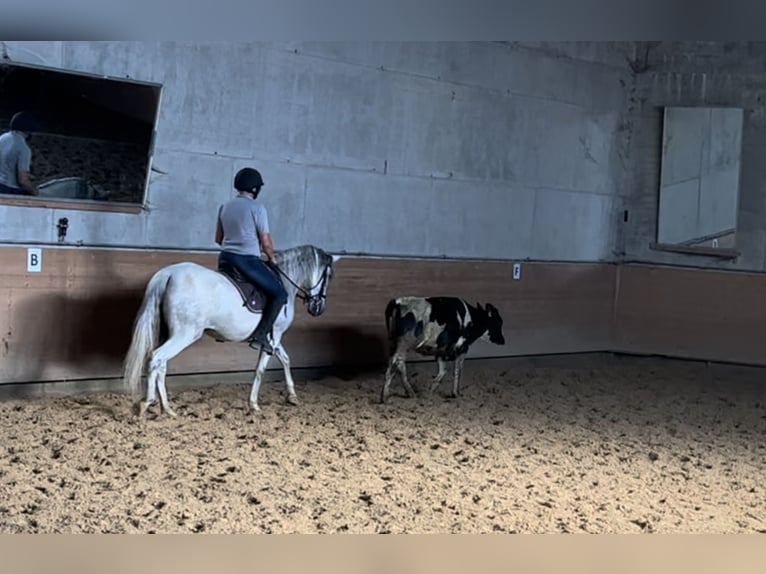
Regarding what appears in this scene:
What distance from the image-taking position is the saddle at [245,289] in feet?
17.7

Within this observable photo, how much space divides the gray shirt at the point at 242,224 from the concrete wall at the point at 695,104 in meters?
4.63

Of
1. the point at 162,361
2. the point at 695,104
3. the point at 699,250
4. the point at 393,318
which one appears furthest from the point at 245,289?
the point at 695,104

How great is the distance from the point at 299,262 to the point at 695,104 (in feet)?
15.5

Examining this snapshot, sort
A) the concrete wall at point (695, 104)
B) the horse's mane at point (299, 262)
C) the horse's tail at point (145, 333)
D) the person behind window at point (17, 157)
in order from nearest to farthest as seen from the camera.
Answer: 1. the horse's tail at point (145, 333)
2. the person behind window at point (17, 157)
3. the horse's mane at point (299, 262)
4. the concrete wall at point (695, 104)

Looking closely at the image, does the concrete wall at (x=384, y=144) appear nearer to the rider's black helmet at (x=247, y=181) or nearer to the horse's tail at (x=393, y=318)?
the rider's black helmet at (x=247, y=181)

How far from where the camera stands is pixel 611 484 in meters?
4.35

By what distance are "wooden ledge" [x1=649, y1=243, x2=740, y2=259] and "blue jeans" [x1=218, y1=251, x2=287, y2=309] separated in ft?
14.8

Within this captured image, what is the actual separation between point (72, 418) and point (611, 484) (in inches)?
124

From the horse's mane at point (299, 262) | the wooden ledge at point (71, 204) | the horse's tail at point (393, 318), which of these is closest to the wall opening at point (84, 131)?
the wooden ledge at point (71, 204)

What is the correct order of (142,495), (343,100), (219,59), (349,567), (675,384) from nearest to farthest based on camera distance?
(349,567) → (142,495) → (219,59) → (343,100) → (675,384)

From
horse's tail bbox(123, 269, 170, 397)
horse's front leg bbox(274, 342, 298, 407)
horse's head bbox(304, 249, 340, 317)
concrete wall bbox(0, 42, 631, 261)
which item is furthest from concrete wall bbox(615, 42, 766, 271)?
horse's tail bbox(123, 269, 170, 397)

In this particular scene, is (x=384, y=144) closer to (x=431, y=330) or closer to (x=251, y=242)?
(x=431, y=330)

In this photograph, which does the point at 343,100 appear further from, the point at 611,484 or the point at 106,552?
the point at 106,552
